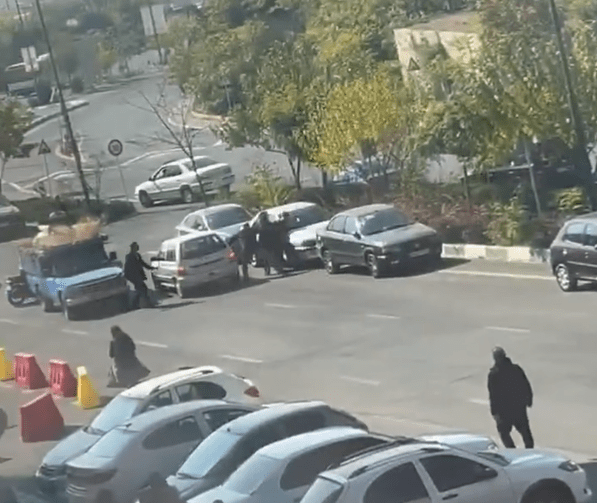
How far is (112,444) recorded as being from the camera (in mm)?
16172

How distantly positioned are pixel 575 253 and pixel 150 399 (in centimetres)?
976

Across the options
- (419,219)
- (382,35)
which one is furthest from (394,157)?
(382,35)

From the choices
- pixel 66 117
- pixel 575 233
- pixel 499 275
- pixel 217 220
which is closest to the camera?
pixel 575 233

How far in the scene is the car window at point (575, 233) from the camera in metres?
25.6

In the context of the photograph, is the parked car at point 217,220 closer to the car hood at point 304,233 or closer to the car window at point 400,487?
the car hood at point 304,233

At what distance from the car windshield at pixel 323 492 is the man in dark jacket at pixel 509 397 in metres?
4.33

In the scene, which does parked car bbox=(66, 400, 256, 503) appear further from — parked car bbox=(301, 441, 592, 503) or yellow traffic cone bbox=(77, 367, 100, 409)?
yellow traffic cone bbox=(77, 367, 100, 409)

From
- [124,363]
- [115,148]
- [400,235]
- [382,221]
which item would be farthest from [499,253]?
[115,148]

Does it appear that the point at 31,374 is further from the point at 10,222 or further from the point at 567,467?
the point at 10,222

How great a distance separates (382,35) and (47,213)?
15.4 metres

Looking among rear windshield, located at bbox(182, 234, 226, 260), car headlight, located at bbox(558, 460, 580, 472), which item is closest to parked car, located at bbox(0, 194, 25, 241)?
rear windshield, located at bbox(182, 234, 226, 260)

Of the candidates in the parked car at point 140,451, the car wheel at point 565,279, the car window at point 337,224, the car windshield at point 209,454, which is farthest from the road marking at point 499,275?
the car windshield at point 209,454

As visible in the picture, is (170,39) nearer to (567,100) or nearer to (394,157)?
(394,157)

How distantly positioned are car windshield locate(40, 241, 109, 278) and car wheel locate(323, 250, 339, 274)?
5573 millimetres
